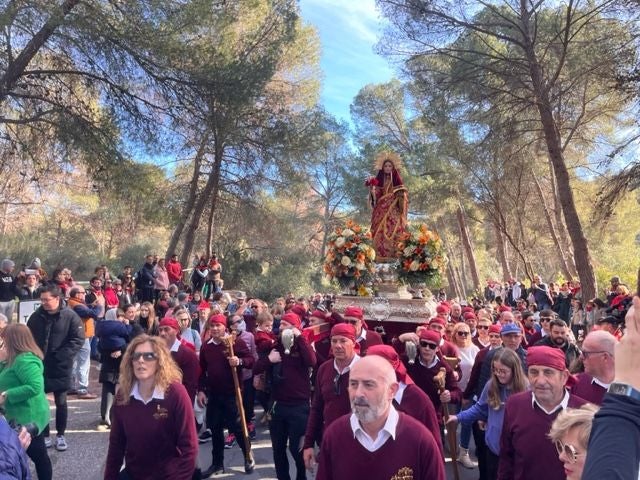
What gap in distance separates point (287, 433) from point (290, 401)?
0.31 metres

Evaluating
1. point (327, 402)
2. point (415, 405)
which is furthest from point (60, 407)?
point (415, 405)

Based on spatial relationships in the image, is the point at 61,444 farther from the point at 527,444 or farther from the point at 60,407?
the point at 527,444

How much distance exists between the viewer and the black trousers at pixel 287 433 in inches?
199

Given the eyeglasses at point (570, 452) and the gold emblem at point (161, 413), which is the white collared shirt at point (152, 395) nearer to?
the gold emblem at point (161, 413)

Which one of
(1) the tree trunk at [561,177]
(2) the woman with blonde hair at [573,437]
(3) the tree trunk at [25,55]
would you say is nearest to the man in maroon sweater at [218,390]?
(2) the woman with blonde hair at [573,437]

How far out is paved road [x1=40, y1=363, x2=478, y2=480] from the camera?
5705 millimetres

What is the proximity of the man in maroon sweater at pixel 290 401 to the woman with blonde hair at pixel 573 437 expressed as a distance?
10.5 ft

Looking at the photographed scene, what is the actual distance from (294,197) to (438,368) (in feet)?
51.5

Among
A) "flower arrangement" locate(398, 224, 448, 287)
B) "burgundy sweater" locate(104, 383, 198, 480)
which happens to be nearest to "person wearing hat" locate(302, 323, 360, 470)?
"burgundy sweater" locate(104, 383, 198, 480)

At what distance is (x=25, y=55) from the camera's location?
38.1ft

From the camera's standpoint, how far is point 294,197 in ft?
66.7

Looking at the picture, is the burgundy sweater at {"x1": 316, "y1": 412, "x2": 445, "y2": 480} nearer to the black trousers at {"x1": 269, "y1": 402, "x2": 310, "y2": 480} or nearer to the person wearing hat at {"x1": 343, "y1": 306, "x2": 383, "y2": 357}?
the black trousers at {"x1": 269, "y1": 402, "x2": 310, "y2": 480}

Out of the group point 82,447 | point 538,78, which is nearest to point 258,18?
point 538,78

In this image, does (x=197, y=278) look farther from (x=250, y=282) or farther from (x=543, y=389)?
(x=543, y=389)
